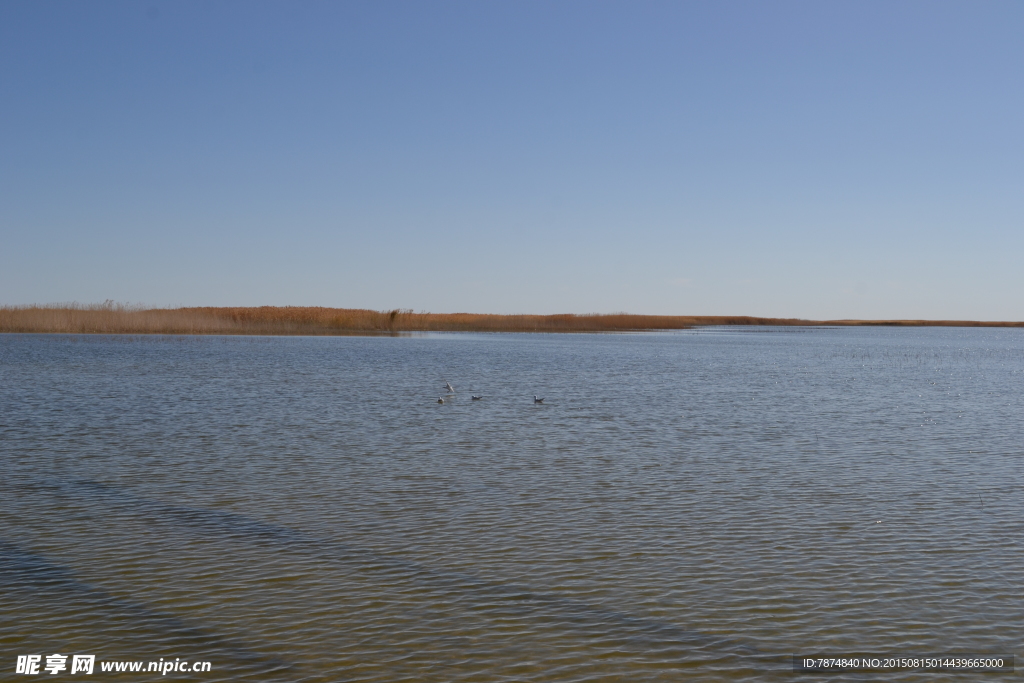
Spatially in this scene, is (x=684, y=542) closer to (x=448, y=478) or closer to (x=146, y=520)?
(x=448, y=478)

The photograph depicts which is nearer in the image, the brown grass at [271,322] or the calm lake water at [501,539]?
the calm lake water at [501,539]

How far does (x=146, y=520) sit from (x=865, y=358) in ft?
126

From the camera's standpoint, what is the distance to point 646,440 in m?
13.1

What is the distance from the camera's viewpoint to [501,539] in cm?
752

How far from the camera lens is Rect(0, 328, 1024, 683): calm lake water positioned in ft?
17.1

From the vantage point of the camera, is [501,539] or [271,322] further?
[271,322]

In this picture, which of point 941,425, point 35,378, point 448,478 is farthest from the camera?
point 35,378

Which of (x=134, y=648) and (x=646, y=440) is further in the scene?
(x=646, y=440)

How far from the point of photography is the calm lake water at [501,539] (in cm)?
521

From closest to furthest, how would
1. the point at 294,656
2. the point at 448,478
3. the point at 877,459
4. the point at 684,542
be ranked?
the point at 294,656, the point at 684,542, the point at 448,478, the point at 877,459

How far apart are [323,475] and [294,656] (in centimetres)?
527

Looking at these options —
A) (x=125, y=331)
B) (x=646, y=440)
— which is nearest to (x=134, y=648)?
(x=646, y=440)

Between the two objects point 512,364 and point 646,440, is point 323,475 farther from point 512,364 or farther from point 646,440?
point 512,364

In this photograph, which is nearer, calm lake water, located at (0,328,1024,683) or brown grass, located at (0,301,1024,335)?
calm lake water, located at (0,328,1024,683)
